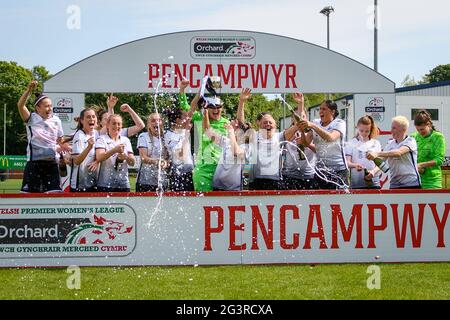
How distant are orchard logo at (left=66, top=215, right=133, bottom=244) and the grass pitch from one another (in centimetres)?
35

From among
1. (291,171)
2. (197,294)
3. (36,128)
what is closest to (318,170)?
(291,171)

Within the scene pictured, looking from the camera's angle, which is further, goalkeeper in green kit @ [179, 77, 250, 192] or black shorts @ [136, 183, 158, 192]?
black shorts @ [136, 183, 158, 192]

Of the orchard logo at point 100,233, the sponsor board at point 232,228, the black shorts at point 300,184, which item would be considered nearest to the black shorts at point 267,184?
the black shorts at point 300,184

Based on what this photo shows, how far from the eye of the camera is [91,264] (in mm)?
7898

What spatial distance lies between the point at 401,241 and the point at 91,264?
381 centimetres

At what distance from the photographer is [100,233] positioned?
25.8 feet

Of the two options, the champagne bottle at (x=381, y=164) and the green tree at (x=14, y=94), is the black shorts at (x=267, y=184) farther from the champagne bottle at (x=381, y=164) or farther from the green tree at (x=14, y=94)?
the green tree at (x=14, y=94)

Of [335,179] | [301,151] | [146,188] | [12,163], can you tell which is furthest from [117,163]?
[12,163]

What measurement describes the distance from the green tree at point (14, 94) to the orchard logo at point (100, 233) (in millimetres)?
42498

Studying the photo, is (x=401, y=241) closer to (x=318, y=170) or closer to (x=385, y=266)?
(x=385, y=266)

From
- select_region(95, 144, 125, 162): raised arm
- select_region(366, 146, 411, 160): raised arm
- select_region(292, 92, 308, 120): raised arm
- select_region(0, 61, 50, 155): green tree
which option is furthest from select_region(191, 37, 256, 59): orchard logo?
select_region(0, 61, 50, 155): green tree

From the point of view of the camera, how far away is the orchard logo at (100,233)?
25.7ft

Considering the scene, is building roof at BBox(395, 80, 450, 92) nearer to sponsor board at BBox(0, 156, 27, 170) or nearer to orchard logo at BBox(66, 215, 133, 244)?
sponsor board at BBox(0, 156, 27, 170)

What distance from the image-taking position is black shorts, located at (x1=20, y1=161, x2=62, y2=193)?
855 centimetres
